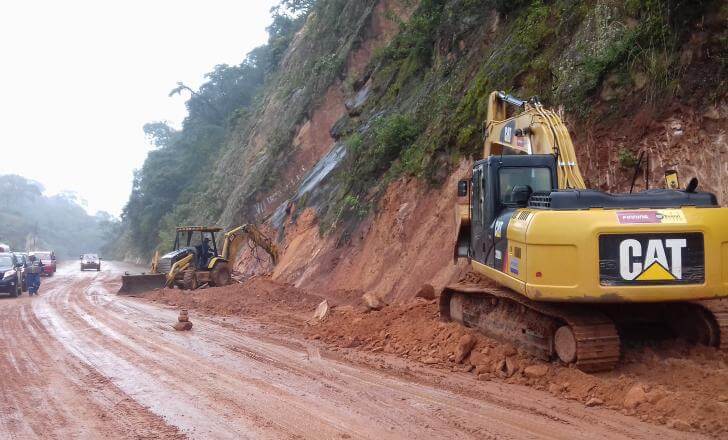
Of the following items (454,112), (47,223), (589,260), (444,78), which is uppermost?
(444,78)

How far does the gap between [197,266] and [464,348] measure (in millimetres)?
→ 16469

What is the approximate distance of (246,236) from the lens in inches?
925

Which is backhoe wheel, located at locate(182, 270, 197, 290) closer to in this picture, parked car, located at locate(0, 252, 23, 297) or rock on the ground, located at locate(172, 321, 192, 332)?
parked car, located at locate(0, 252, 23, 297)

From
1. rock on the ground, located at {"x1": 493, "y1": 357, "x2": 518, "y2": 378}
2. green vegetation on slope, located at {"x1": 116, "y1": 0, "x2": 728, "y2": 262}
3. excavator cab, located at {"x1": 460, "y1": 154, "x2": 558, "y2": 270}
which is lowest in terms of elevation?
rock on the ground, located at {"x1": 493, "y1": 357, "x2": 518, "y2": 378}

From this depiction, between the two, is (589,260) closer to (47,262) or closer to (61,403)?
(61,403)

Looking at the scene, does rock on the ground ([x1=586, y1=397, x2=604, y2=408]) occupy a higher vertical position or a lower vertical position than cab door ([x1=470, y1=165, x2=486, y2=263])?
lower

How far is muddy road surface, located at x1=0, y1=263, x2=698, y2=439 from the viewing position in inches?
225

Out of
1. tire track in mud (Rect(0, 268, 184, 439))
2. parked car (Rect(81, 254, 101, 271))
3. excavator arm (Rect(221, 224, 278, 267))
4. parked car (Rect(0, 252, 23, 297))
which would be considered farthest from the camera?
parked car (Rect(81, 254, 101, 271))

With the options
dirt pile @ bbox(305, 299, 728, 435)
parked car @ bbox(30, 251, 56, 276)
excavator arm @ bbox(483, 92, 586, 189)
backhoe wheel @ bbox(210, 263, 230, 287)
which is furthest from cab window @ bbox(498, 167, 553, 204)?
parked car @ bbox(30, 251, 56, 276)

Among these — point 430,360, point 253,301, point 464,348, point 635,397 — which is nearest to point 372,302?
point 430,360

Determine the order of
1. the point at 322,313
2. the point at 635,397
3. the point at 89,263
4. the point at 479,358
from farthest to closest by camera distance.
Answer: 1. the point at 89,263
2. the point at 322,313
3. the point at 479,358
4. the point at 635,397

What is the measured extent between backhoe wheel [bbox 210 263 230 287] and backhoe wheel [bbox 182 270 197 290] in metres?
0.60

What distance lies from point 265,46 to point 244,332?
5623 cm

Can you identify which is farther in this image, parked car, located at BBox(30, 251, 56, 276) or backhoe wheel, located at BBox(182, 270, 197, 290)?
parked car, located at BBox(30, 251, 56, 276)
